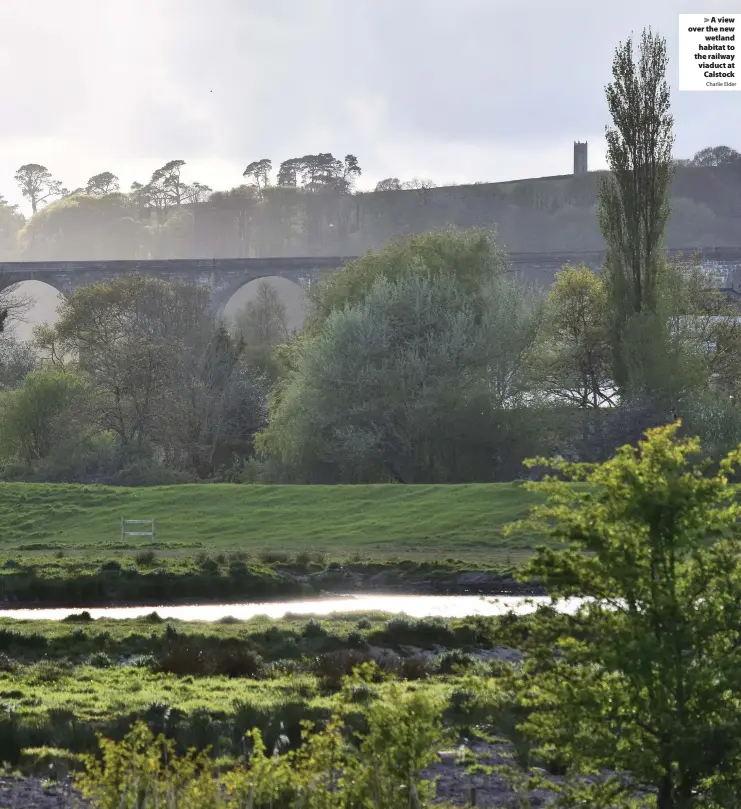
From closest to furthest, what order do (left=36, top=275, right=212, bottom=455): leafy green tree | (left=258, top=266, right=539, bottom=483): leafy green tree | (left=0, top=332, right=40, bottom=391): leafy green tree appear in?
(left=258, top=266, right=539, bottom=483): leafy green tree, (left=36, top=275, right=212, bottom=455): leafy green tree, (left=0, top=332, right=40, bottom=391): leafy green tree

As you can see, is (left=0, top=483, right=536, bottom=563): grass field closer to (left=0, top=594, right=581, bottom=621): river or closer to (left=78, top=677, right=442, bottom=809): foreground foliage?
(left=0, top=594, right=581, bottom=621): river

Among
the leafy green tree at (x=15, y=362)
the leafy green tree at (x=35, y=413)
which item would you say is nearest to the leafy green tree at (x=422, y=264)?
the leafy green tree at (x=35, y=413)

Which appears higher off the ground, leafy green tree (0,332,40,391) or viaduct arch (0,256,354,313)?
viaduct arch (0,256,354,313)

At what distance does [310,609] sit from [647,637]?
20.3m

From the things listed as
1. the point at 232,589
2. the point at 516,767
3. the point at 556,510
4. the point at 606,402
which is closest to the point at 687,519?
the point at 556,510

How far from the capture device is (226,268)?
11238 centimetres

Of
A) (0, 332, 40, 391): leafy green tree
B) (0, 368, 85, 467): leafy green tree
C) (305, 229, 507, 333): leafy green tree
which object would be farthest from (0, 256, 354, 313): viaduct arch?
(305, 229, 507, 333): leafy green tree

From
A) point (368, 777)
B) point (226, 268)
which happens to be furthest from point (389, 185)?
point (368, 777)

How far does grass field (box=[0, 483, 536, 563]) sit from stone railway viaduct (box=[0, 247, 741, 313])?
60.0 metres

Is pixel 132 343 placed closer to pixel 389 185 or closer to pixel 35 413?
pixel 35 413

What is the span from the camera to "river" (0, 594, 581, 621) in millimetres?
27016

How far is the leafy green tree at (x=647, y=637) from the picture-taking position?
8.81 meters

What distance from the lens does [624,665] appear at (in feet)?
28.9

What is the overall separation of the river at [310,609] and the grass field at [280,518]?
5.38 meters
